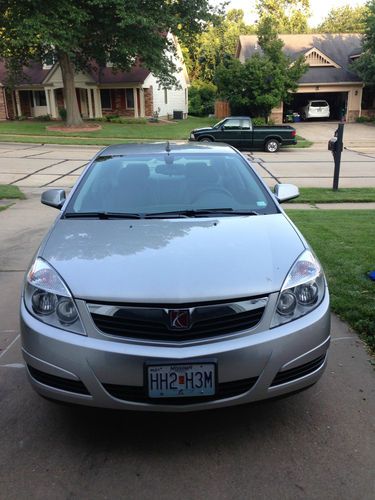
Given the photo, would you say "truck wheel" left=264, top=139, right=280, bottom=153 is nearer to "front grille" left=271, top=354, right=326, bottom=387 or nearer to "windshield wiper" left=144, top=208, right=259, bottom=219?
"windshield wiper" left=144, top=208, right=259, bottom=219

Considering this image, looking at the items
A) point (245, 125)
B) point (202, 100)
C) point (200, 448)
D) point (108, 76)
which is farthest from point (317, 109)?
point (200, 448)

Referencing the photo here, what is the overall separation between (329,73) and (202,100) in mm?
12165

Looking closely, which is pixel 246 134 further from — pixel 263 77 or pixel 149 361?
pixel 149 361

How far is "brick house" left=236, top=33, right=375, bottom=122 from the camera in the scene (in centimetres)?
3875

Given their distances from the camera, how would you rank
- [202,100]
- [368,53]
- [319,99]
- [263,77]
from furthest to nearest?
1. [202,100]
2. [319,99]
3. [368,53]
4. [263,77]

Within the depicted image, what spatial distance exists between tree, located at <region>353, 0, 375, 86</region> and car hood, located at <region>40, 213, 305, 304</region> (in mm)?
35112

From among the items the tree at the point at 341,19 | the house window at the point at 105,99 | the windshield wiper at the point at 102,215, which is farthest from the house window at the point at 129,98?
the tree at the point at 341,19

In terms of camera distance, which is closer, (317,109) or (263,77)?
(263,77)

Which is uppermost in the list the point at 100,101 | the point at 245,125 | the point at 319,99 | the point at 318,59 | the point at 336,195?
the point at 318,59

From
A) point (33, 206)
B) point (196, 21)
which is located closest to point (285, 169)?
Result: point (33, 206)

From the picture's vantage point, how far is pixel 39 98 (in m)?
41.4

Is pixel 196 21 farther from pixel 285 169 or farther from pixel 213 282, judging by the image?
pixel 213 282

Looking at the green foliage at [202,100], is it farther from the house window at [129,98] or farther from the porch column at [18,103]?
the porch column at [18,103]

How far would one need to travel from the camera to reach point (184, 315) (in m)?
2.55
